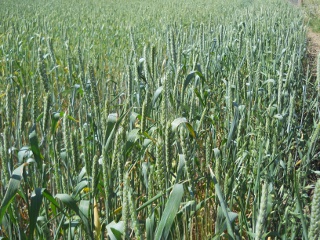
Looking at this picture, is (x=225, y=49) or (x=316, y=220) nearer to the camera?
(x=316, y=220)

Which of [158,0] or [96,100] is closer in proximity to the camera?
[96,100]

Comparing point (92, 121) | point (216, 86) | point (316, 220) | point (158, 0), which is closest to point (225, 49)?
point (216, 86)

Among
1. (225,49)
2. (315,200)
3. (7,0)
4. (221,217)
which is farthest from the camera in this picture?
(7,0)

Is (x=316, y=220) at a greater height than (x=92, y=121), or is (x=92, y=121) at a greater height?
(x=316, y=220)

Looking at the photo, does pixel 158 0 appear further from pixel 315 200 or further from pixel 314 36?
pixel 315 200

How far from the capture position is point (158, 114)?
1.86 m

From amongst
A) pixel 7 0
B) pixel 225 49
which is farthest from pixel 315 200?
pixel 7 0

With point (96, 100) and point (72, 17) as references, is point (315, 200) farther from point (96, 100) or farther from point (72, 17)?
point (72, 17)

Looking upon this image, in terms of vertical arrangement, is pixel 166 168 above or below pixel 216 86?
above

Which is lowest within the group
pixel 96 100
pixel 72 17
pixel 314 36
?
pixel 314 36

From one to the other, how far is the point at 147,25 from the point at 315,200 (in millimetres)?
6112

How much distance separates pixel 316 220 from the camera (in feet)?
2.11

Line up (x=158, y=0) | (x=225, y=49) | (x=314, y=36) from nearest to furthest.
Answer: (x=225, y=49), (x=314, y=36), (x=158, y=0)

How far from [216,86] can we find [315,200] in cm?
214
